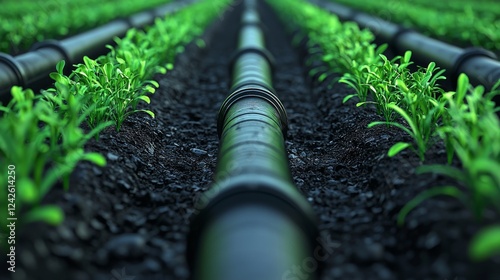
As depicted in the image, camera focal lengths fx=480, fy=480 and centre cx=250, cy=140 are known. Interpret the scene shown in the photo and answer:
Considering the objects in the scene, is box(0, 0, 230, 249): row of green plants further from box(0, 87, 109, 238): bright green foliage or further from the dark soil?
the dark soil

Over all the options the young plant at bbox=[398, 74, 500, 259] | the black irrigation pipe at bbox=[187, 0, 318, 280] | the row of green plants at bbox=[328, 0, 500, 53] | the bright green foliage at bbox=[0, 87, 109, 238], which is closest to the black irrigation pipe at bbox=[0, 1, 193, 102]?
the bright green foliage at bbox=[0, 87, 109, 238]

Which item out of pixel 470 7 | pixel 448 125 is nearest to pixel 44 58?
pixel 448 125

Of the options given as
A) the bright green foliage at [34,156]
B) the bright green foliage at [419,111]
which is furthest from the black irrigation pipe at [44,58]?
the bright green foliage at [419,111]

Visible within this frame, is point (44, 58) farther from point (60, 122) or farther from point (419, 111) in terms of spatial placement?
point (419, 111)

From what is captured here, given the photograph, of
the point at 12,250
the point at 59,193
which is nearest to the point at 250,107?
the point at 59,193

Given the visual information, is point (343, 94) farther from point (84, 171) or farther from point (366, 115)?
point (84, 171)

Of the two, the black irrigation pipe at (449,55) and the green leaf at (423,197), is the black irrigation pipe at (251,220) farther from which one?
the black irrigation pipe at (449,55)
